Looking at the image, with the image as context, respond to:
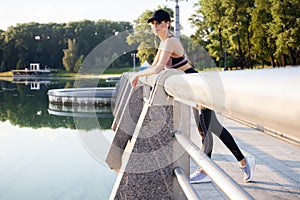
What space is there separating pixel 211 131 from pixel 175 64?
597 mm

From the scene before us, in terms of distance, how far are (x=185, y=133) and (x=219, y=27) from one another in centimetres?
2789

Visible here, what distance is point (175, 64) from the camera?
95.2 inches

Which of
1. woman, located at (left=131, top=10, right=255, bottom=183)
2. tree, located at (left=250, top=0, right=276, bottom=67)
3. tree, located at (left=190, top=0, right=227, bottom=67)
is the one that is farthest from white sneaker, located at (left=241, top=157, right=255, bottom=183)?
tree, located at (left=190, top=0, right=227, bottom=67)

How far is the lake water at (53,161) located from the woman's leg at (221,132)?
755mm

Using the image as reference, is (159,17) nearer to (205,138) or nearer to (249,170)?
(205,138)

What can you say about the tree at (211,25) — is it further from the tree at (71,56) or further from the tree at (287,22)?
the tree at (71,56)

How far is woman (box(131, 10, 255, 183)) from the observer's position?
2102 millimetres

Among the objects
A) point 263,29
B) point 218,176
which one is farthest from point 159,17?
point 263,29

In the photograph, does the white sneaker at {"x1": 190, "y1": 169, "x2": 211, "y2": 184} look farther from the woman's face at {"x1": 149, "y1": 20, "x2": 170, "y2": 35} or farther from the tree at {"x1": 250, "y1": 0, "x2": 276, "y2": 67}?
the tree at {"x1": 250, "y1": 0, "x2": 276, "y2": 67}

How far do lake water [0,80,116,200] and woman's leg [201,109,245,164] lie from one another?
0.76m

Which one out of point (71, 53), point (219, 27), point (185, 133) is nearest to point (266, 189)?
point (185, 133)

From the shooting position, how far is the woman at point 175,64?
2102 mm

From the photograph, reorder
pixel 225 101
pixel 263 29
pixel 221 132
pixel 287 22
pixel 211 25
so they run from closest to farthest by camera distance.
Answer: pixel 225 101, pixel 221 132, pixel 287 22, pixel 263 29, pixel 211 25

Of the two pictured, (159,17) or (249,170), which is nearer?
(159,17)
